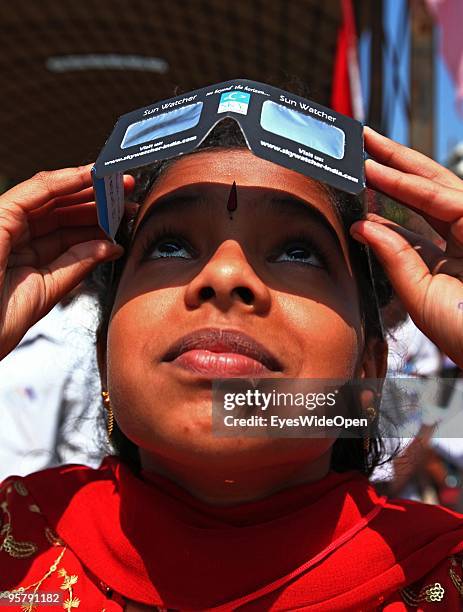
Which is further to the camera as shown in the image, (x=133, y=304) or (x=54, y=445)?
(x=54, y=445)

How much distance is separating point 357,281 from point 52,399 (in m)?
1.17

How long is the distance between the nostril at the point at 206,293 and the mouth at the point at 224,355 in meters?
0.06

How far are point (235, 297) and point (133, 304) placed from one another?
21 cm

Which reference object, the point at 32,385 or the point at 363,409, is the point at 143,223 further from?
the point at 32,385

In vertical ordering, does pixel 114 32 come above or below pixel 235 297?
above

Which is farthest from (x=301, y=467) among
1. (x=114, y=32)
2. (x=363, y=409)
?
(x=114, y=32)

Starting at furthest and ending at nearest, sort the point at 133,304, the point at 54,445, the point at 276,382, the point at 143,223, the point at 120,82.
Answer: the point at 120,82 < the point at 54,445 < the point at 143,223 < the point at 133,304 < the point at 276,382

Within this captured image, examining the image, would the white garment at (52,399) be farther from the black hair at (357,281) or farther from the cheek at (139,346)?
the cheek at (139,346)

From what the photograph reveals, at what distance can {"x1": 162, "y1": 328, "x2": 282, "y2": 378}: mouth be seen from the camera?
105 centimetres

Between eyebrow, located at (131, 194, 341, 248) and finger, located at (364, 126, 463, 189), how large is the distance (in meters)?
0.15

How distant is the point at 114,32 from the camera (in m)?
5.67

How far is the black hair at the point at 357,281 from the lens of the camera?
1.31 meters

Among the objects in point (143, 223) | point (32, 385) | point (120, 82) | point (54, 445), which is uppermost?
point (120, 82)

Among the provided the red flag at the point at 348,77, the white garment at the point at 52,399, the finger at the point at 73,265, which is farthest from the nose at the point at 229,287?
the red flag at the point at 348,77
